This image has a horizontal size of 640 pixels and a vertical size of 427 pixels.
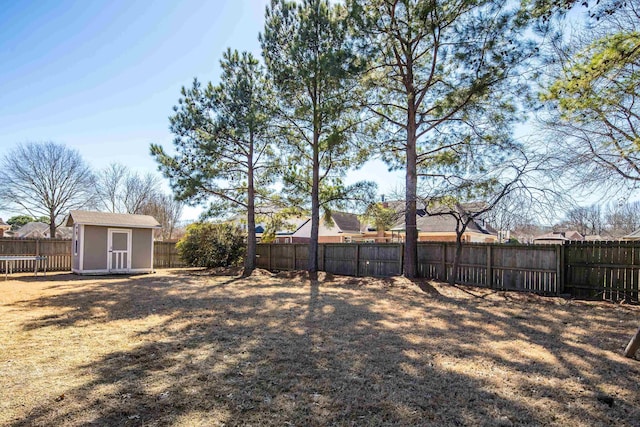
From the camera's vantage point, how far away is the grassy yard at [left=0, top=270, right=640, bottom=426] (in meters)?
2.62

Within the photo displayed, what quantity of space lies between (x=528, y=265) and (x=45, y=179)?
29.2m

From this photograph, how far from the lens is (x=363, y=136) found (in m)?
12.4

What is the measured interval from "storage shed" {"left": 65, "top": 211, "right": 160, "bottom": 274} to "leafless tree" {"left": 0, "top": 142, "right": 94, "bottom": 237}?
14109 mm

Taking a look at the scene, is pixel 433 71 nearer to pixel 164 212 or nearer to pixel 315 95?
Result: pixel 315 95

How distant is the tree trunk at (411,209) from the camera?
11.1 m

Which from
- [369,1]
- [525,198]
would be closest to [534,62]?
[525,198]

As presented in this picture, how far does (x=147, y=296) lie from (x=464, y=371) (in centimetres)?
→ 711

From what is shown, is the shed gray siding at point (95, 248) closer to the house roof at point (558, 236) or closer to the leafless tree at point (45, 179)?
the leafless tree at point (45, 179)

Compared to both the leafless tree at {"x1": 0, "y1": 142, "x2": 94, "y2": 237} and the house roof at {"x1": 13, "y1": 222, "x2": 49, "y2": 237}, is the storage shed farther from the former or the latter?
the house roof at {"x1": 13, "y1": 222, "x2": 49, "y2": 237}

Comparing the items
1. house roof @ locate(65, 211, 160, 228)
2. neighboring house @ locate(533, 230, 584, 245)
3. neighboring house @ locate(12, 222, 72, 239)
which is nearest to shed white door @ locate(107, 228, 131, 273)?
house roof @ locate(65, 211, 160, 228)

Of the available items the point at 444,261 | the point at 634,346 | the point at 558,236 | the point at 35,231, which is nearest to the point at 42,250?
the point at 444,261

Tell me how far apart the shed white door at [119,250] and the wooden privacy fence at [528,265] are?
870cm

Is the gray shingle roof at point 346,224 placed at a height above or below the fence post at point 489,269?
above

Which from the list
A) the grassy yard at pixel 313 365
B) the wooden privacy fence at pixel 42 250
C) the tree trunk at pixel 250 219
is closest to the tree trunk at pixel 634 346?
the grassy yard at pixel 313 365
